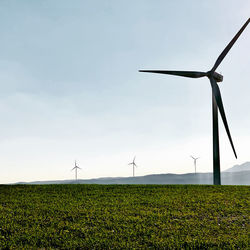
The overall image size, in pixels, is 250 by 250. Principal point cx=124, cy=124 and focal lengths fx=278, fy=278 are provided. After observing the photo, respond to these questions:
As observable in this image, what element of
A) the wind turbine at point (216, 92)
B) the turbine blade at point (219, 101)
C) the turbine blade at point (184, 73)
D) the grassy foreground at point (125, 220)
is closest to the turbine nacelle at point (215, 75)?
the wind turbine at point (216, 92)

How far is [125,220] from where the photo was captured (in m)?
11.4

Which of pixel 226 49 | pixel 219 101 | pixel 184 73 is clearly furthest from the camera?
pixel 184 73

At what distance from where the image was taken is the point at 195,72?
104 ft

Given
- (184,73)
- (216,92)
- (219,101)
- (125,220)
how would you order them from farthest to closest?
(184,73), (216,92), (219,101), (125,220)

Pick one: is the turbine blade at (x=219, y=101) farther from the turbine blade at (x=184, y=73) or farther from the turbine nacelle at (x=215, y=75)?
the turbine blade at (x=184, y=73)

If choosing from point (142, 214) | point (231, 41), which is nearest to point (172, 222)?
point (142, 214)

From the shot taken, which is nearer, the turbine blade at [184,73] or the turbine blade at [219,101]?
the turbine blade at [219,101]

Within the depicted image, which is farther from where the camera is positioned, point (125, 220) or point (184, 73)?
point (184, 73)

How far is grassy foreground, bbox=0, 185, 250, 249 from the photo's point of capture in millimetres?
9164

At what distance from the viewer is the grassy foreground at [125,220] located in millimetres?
9164

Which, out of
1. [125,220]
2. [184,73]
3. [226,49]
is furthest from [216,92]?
[125,220]

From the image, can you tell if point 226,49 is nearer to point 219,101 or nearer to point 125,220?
point 219,101

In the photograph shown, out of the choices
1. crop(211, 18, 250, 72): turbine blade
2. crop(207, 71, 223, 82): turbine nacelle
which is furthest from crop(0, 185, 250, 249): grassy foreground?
crop(211, 18, 250, 72): turbine blade

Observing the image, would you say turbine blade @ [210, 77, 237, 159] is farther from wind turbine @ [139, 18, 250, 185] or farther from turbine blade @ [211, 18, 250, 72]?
turbine blade @ [211, 18, 250, 72]
